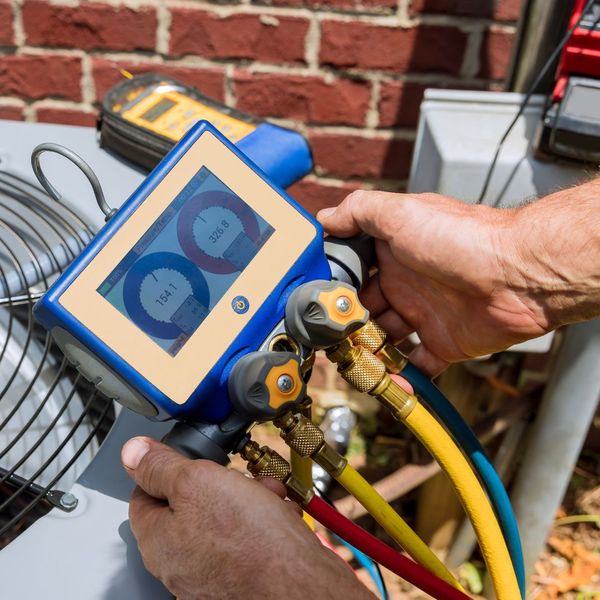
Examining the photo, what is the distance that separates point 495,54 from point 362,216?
648 millimetres

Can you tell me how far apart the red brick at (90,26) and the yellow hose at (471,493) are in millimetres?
847

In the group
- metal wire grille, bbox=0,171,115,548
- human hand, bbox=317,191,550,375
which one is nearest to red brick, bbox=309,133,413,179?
human hand, bbox=317,191,550,375

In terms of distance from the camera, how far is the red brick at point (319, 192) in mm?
1364

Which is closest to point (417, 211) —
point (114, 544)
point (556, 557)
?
point (114, 544)

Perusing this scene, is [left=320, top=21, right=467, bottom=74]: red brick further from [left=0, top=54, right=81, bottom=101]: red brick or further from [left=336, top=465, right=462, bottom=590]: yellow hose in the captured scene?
[left=336, top=465, right=462, bottom=590]: yellow hose

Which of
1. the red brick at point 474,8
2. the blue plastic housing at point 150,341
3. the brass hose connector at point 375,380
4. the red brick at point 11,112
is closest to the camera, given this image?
the blue plastic housing at point 150,341

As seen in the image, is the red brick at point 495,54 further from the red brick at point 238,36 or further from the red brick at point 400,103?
the red brick at point 238,36

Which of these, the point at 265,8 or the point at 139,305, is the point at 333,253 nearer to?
the point at 139,305

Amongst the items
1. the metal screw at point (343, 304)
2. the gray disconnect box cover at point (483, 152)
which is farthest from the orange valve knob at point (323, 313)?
the gray disconnect box cover at point (483, 152)

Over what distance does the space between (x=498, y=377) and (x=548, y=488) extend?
0.70ft

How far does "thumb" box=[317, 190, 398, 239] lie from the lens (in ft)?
2.42

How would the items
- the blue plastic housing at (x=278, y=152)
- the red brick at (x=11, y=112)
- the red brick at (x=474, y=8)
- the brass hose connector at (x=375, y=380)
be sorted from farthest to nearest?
the red brick at (x=11, y=112), the red brick at (x=474, y=8), the blue plastic housing at (x=278, y=152), the brass hose connector at (x=375, y=380)

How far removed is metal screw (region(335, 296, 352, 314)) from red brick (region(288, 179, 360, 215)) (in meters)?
0.76

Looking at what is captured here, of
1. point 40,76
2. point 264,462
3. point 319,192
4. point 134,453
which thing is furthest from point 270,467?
point 40,76
